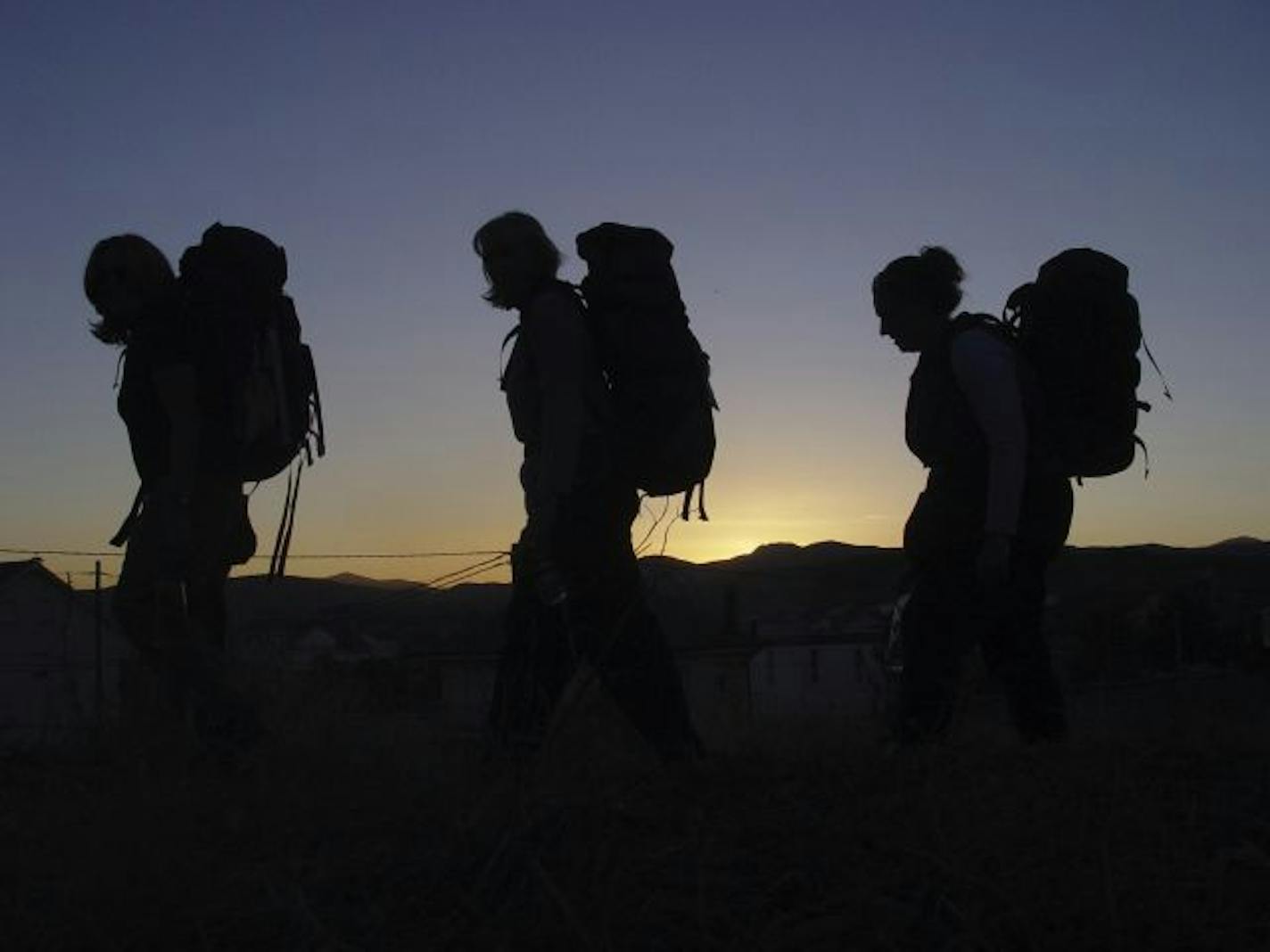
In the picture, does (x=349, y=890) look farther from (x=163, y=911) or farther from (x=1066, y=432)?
(x=1066, y=432)

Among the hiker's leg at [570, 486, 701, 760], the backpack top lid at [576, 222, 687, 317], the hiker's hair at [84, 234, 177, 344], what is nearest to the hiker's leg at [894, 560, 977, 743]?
the hiker's leg at [570, 486, 701, 760]

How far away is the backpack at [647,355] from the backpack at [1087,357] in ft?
3.62

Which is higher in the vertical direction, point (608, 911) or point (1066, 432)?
point (1066, 432)

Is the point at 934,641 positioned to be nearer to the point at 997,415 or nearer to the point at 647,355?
the point at 997,415

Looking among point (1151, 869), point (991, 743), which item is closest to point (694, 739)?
point (991, 743)

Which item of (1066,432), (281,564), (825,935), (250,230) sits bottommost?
(825,935)

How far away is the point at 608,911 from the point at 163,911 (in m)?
0.77

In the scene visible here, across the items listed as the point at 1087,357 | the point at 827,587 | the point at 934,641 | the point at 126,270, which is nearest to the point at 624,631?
the point at 934,641

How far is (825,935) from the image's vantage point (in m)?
2.49

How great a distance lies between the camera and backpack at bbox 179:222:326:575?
16.0 ft

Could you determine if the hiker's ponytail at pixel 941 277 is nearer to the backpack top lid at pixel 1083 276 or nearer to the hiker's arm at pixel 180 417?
the backpack top lid at pixel 1083 276

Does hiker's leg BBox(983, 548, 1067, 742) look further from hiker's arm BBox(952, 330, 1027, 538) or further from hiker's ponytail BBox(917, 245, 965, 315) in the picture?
hiker's ponytail BBox(917, 245, 965, 315)

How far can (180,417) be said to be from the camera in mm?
4789

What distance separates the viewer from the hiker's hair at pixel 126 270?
5047 mm
